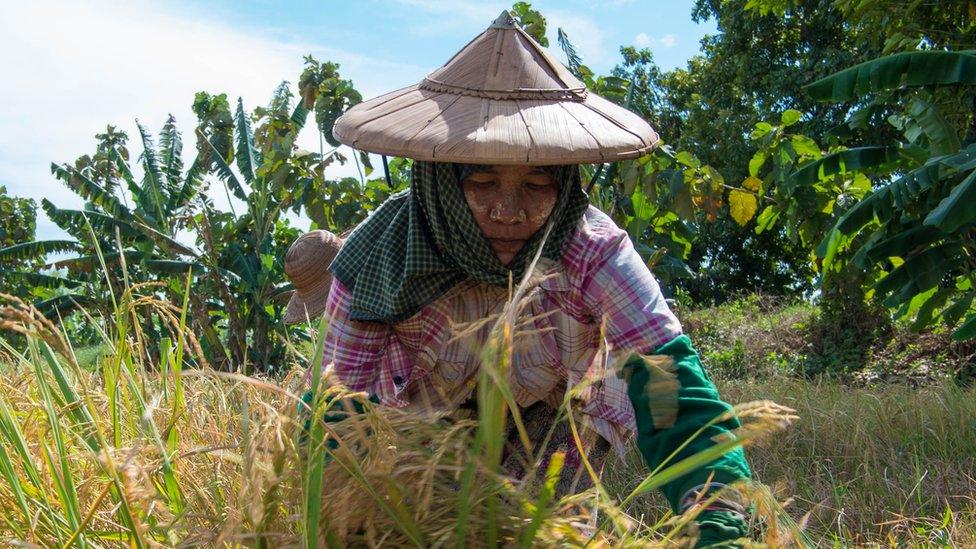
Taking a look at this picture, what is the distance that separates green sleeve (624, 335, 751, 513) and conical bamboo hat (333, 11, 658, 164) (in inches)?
15.6

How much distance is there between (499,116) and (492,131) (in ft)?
0.21

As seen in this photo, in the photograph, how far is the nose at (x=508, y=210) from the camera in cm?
199

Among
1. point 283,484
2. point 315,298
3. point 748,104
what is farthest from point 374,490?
point 748,104

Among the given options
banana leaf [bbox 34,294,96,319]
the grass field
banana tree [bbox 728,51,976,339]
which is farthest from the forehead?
banana leaf [bbox 34,294,96,319]

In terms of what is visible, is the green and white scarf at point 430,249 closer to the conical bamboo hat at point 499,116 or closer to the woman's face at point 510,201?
the woman's face at point 510,201

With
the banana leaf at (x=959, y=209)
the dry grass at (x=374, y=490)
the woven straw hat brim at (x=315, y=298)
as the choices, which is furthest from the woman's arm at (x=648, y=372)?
the banana leaf at (x=959, y=209)

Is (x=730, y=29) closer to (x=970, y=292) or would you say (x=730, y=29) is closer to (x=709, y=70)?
(x=709, y=70)

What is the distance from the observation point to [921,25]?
8.58 meters

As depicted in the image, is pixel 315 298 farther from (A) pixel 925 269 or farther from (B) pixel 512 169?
(A) pixel 925 269

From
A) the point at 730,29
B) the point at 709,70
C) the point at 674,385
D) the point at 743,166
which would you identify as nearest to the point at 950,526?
the point at 674,385

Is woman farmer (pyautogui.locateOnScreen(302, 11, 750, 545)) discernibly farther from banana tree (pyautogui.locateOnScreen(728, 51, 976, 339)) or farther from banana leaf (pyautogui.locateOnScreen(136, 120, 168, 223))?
banana leaf (pyautogui.locateOnScreen(136, 120, 168, 223))

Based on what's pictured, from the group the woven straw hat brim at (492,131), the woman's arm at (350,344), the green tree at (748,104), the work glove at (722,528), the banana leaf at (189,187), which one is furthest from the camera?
the green tree at (748,104)

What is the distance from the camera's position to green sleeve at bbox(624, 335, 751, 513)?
1.56 metres

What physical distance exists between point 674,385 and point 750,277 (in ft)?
50.6
